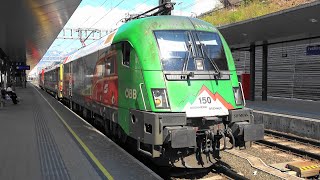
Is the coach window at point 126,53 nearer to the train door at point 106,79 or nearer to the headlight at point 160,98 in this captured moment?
the train door at point 106,79

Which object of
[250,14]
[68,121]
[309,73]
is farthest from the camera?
[309,73]

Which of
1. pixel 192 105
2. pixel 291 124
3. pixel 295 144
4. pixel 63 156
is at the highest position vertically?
pixel 192 105

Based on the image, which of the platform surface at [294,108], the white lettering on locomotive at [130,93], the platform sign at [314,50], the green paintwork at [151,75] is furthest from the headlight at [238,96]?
the platform sign at [314,50]

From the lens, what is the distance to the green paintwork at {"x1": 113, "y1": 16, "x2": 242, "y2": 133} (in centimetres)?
710

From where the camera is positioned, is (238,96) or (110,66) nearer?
(238,96)

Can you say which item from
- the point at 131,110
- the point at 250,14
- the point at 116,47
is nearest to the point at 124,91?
the point at 131,110

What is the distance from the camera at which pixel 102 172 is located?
6.65 meters

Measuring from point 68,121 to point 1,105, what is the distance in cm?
898

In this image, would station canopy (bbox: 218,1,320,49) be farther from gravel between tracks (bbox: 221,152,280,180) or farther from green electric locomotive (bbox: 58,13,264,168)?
green electric locomotive (bbox: 58,13,264,168)

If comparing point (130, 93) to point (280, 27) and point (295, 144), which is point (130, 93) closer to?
point (295, 144)

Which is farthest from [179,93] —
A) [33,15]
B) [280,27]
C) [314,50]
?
[33,15]

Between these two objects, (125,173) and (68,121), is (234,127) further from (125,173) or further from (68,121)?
(68,121)

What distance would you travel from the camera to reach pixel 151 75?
23.5 feet

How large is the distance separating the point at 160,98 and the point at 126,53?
1601 millimetres
